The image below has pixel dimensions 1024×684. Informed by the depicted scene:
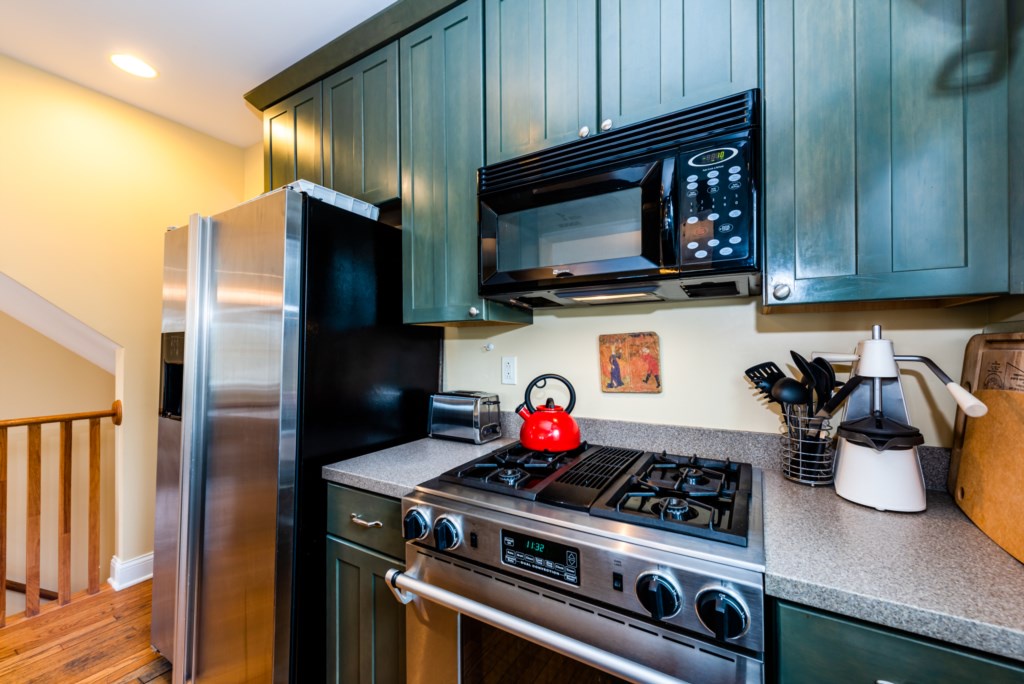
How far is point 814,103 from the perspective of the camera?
94 centimetres

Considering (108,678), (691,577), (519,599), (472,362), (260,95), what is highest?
(260,95)

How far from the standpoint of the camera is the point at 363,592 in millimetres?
1243

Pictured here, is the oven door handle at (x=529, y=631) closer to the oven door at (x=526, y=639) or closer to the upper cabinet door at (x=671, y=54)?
the oven door at (x=526, y=639)

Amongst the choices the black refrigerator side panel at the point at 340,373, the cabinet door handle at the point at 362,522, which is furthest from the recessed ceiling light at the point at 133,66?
the cabinet door handle at the point at 362,522

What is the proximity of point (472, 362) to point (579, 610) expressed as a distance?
1.14m

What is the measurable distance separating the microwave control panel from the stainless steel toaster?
3.01 ft

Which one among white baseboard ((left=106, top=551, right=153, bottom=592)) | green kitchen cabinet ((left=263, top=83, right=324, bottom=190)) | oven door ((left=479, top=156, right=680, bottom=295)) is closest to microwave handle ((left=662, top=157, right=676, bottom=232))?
oven door ((left=479, top=156, right=680, bottom=295))

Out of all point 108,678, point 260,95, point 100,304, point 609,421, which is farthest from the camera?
point 100,304

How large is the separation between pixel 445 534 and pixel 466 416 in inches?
25.0

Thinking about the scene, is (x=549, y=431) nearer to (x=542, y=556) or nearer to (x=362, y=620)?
(x=542, y=556)

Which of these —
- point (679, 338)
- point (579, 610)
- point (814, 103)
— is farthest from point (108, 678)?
point (814, 103)

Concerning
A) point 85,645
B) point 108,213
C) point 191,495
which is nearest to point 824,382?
point 191,495

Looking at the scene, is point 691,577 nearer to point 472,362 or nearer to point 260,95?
point 472,362

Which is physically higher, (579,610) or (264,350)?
(264,350)
